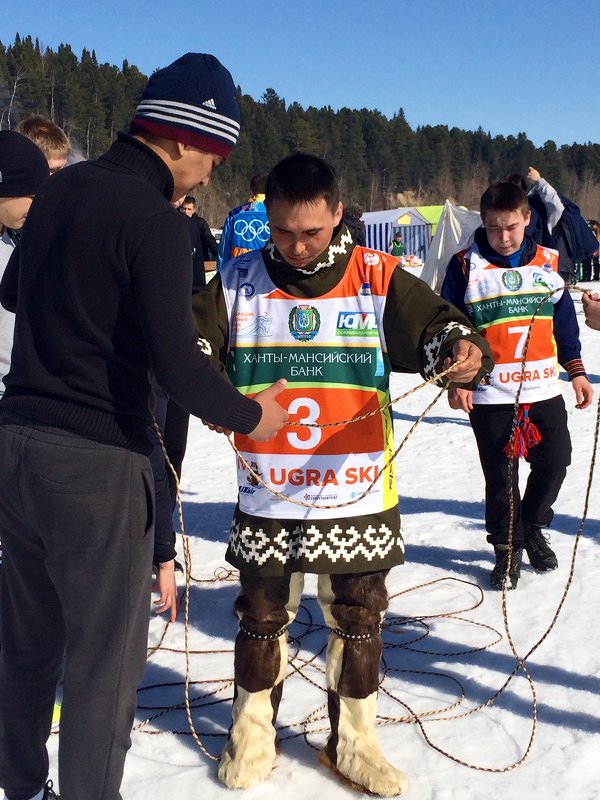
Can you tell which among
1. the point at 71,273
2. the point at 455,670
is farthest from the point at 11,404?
the point at 455,670

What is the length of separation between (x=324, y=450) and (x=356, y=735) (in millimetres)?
895

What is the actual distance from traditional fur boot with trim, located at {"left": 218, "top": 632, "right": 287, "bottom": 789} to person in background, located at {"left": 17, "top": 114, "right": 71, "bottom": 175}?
7.81 ft

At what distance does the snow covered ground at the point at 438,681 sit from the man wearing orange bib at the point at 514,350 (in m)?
0.39

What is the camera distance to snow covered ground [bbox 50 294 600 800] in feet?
8.55

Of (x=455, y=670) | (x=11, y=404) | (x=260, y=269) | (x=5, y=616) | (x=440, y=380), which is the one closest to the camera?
(x=11, y=404)

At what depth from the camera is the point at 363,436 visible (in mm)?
2561

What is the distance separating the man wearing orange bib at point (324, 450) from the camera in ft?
8.21

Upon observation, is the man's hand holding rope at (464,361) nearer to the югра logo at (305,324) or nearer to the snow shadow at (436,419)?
the югра logo at (305,324)

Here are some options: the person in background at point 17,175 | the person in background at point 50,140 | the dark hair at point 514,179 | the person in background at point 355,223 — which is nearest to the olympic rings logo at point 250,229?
the person in background at point 355,223

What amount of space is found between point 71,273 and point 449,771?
195 centimetres

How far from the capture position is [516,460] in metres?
4.09

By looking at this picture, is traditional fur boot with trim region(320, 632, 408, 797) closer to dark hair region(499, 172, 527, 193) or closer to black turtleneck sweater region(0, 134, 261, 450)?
black turtleneck sweater region(0, 134, 261, 450)

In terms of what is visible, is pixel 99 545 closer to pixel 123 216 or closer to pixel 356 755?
pixel 123 216

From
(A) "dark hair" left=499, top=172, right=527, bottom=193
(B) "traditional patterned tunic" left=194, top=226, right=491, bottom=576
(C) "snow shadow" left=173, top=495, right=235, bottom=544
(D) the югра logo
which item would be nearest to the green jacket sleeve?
(B) "traditional patterned tunic" left=194, top=226, right=491, bottom=576
